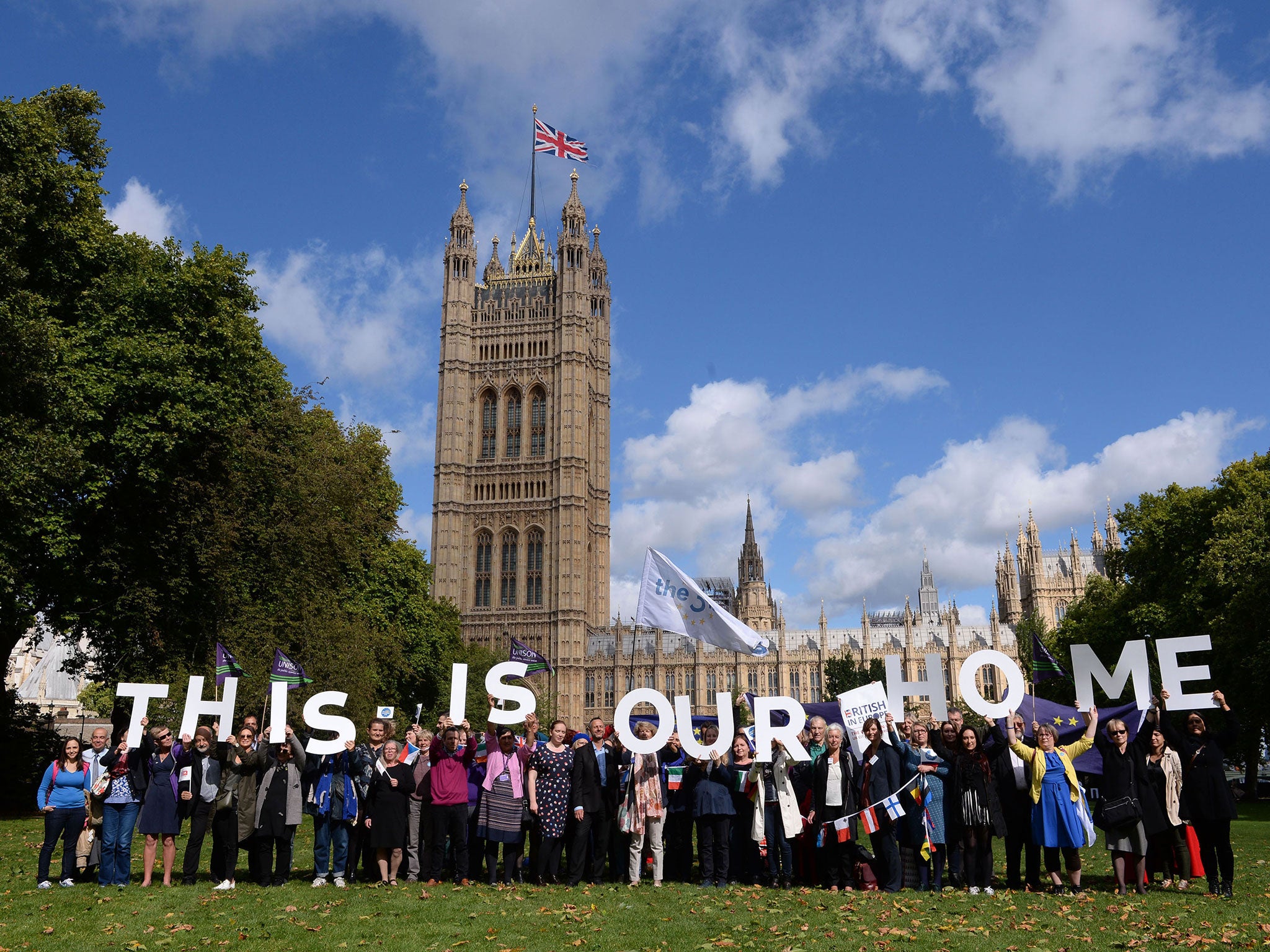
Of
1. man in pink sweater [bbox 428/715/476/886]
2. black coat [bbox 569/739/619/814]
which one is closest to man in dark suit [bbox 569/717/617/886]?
black coat [bbox 569/739/619/814]

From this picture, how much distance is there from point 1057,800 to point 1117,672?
211 centimetres

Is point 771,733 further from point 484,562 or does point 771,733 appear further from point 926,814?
point 484,562

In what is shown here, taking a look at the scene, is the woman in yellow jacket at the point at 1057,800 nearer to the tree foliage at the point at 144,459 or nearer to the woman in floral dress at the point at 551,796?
the woman in floral dress at the point at 551,796

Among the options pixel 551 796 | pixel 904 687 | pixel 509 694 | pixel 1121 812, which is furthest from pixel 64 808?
pixel 1121 812

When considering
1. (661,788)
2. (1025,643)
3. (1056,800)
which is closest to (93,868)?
(661,788)

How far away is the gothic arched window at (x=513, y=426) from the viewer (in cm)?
7981

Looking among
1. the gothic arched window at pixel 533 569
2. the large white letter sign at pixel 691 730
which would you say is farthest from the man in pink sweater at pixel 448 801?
the gothic arched window at pixel 533 569

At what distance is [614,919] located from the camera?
325 inches

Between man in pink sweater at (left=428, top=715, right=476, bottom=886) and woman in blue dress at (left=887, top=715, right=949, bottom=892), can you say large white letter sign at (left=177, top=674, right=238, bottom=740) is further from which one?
woman in blue dress at (left=887, top=715, right=949, bottom=892)

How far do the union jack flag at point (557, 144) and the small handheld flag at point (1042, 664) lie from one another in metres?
52.1

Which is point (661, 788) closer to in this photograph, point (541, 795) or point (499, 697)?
point (541, 795)

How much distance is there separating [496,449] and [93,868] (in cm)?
6976

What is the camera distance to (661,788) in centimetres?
1042

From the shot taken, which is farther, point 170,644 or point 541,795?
point 170,644
